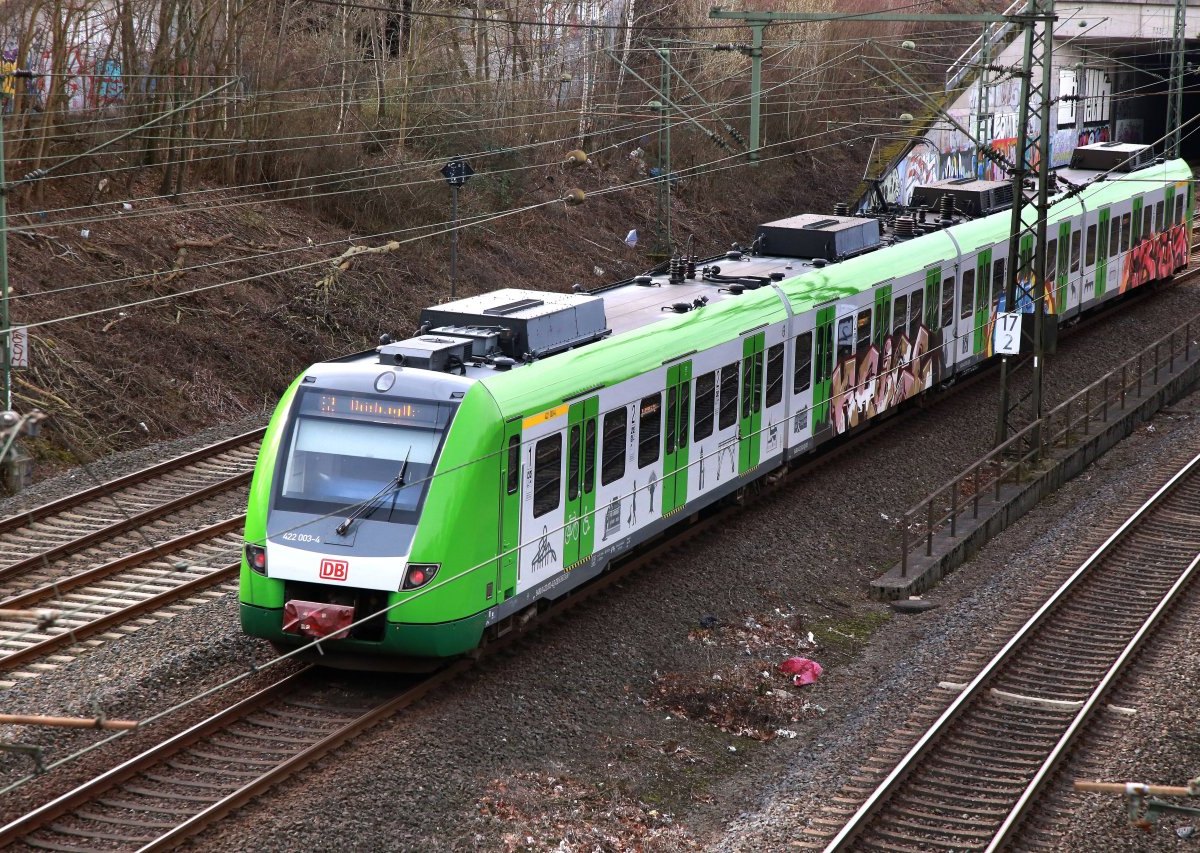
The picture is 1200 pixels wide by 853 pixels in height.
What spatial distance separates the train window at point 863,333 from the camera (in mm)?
21206

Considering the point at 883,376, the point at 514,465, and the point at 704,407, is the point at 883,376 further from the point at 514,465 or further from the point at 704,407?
the point at 514,465

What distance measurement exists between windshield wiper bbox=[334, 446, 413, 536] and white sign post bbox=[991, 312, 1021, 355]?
38.7 ft

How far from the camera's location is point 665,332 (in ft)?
53.6

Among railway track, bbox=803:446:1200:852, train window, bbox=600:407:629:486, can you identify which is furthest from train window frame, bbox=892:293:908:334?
train window, bbox=600:407:629:486

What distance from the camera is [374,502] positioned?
1248 centimetres

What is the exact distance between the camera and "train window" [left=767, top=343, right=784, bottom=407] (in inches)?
741

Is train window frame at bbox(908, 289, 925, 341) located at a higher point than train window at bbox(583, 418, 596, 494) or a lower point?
higher

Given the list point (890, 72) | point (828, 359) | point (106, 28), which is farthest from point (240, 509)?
point (890, 72)

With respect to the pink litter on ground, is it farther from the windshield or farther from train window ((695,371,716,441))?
the windshield

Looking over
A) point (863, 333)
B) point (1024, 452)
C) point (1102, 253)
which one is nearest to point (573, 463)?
point (863, 333)

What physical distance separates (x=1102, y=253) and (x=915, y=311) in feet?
32.0

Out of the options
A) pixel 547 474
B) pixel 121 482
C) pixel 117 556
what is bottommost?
pixel 117 556

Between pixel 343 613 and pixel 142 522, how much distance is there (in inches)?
245

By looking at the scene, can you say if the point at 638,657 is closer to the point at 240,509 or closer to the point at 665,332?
the point at 665,332
